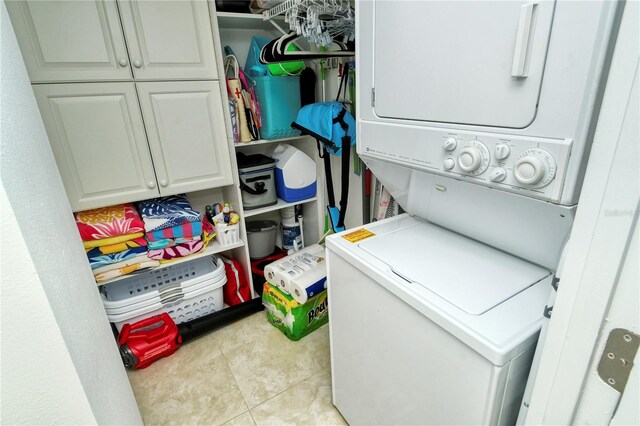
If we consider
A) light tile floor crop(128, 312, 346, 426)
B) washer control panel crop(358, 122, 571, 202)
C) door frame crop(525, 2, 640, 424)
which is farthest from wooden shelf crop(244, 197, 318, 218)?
door frame crop(525, 2, 640, 424)

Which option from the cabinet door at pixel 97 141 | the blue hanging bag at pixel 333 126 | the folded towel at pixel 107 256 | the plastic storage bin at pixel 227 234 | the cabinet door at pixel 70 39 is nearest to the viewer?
the cabinet door at pixel 70 39

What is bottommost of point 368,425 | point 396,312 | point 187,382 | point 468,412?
point 187,382

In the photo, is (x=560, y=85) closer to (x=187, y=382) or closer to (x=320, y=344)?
(x=320, y=344)

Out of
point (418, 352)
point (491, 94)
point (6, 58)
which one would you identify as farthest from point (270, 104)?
point (418, 352)

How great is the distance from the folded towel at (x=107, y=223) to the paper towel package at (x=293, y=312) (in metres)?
0.86

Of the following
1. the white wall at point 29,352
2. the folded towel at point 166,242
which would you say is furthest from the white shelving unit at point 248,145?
the white wall at point 29,352

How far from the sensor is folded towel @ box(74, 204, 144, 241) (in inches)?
66.4

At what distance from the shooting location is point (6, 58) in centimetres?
75

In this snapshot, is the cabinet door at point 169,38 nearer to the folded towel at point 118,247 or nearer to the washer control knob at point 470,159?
the folded towel at point 118,247

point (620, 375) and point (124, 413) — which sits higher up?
point (620, 375)

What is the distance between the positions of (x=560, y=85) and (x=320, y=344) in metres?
1.77

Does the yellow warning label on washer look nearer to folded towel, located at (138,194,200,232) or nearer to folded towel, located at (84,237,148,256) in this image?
folded towel, located at (138,194,200,232)

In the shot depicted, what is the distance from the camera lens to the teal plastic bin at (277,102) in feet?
6.37

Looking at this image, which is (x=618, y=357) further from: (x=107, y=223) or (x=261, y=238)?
(x=261, y=238)
